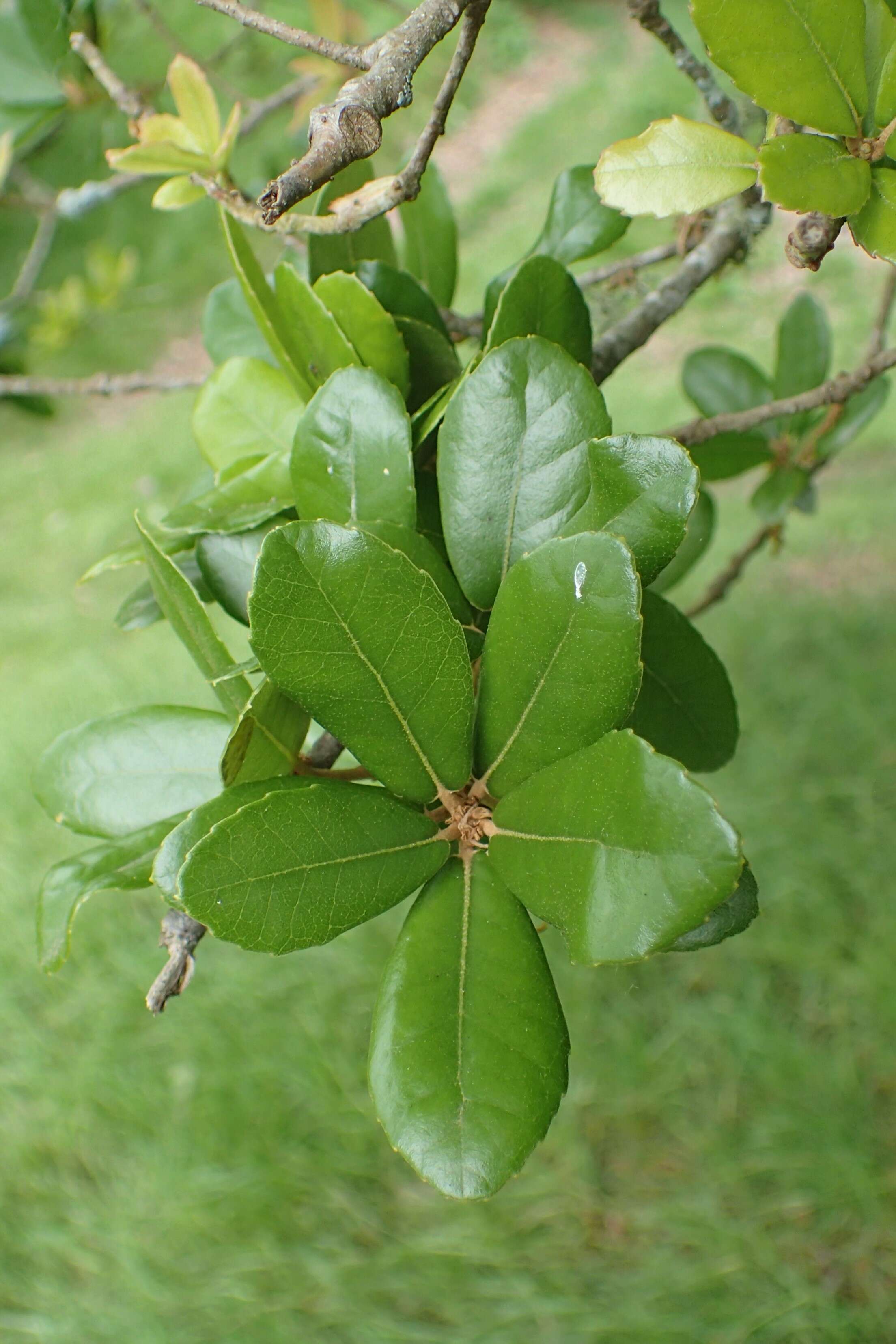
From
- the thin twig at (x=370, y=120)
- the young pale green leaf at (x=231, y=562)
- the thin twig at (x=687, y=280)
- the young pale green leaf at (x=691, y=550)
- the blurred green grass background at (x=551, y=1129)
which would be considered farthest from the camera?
the blurred green grass background at (x=551, y=1129)

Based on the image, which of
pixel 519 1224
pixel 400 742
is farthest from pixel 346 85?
pixel 519 1224

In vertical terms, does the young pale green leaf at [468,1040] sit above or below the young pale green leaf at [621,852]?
below

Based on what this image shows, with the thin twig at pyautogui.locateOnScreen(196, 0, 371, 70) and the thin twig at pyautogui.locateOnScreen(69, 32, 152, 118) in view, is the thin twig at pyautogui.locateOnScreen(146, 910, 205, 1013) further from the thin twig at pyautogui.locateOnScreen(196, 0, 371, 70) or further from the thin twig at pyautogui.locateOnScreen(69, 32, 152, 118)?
the thin twig at pyautogui.locateOnScreen(69, 32, 152, 118)

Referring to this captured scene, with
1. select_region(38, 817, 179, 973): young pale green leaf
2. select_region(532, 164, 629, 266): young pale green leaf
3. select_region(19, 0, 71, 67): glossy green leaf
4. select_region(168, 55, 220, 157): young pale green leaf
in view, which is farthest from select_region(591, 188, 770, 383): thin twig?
select_region(19, 0, 71, 67): glossy green leaf

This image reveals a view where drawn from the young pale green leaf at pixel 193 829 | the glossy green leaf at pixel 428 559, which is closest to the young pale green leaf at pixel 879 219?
the glossy green leaf at pixel 428 559

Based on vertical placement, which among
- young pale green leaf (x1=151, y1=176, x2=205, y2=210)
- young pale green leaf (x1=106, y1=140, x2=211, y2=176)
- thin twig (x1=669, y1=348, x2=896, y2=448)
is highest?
young pale green leaf (x1=106, y1=140, x2=211, y2=176)

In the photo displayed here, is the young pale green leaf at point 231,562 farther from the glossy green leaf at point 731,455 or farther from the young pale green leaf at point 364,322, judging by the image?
the glossy green leaf at point 731,455
